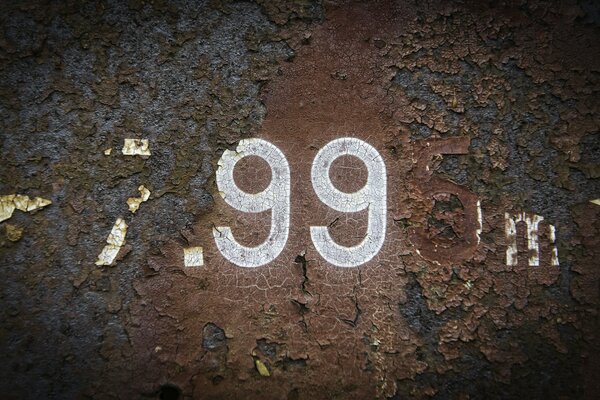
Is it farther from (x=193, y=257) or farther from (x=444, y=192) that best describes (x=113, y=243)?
(x=444, y=192)

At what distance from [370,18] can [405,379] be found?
3.38ft

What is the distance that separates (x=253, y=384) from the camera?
979 mm

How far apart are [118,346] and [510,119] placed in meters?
1.27

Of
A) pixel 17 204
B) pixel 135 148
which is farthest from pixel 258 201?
pixel 17 204

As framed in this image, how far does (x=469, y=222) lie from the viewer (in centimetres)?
101

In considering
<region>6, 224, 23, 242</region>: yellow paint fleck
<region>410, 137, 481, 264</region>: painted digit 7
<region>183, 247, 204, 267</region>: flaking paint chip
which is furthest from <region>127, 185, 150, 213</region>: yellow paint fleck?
<region>410, 137, 481, 264</region>: painted digit 7

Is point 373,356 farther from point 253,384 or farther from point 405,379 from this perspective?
point 253,384

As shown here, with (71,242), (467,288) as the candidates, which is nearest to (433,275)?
(467,288)

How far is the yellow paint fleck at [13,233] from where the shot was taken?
964 mm

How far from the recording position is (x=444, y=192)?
3.33ft

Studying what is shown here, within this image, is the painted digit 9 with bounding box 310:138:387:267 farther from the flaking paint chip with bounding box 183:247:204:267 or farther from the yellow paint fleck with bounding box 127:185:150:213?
the yellow paint fleck with bounding box 127:185:150:213

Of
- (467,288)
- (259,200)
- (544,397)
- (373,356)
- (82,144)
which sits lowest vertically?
(544,397)

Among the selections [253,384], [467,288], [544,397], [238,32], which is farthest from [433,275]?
[238,32]

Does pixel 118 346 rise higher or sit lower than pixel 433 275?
lower
